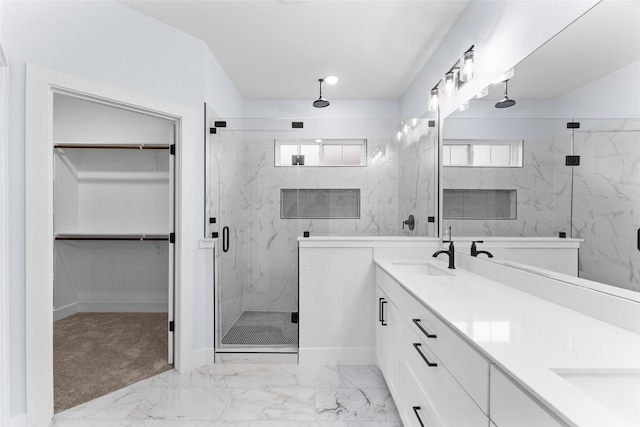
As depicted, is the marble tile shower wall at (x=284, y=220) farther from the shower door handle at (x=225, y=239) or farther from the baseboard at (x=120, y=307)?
the baseboard at (x=120, y=307)

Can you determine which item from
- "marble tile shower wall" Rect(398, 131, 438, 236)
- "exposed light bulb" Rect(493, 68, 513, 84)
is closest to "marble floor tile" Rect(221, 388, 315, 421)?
"marble tile shower wall" Rect(398, 131, 438, 236)

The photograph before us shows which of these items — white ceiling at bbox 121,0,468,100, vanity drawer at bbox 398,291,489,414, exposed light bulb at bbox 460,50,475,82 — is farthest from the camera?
white ceiling at bbox 121,0,468,100

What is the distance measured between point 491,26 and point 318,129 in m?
1.45

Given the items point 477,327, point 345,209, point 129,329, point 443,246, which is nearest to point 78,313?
point 129,329

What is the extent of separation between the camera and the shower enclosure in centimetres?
277

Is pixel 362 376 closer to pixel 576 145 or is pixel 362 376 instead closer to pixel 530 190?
pixel 530 190

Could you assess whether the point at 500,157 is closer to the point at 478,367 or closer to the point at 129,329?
the point at 478,367

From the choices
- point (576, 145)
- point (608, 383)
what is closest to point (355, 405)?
point (608, 383)

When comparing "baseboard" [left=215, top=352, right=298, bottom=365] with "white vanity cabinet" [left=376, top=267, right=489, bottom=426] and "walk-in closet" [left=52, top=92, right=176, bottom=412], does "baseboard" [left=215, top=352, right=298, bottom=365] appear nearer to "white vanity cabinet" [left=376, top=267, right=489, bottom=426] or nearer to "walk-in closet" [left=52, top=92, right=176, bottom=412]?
"white vanity cabinet" [left=376, top=267, right=489, bottom=426]

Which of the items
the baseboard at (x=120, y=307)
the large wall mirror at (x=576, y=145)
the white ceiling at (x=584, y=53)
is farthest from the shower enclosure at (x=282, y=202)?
the baseboard at (x=120, y=307)

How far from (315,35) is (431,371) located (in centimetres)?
244

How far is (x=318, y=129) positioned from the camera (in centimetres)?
282

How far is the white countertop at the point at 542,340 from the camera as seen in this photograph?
64 cm

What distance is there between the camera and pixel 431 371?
1286 mm
